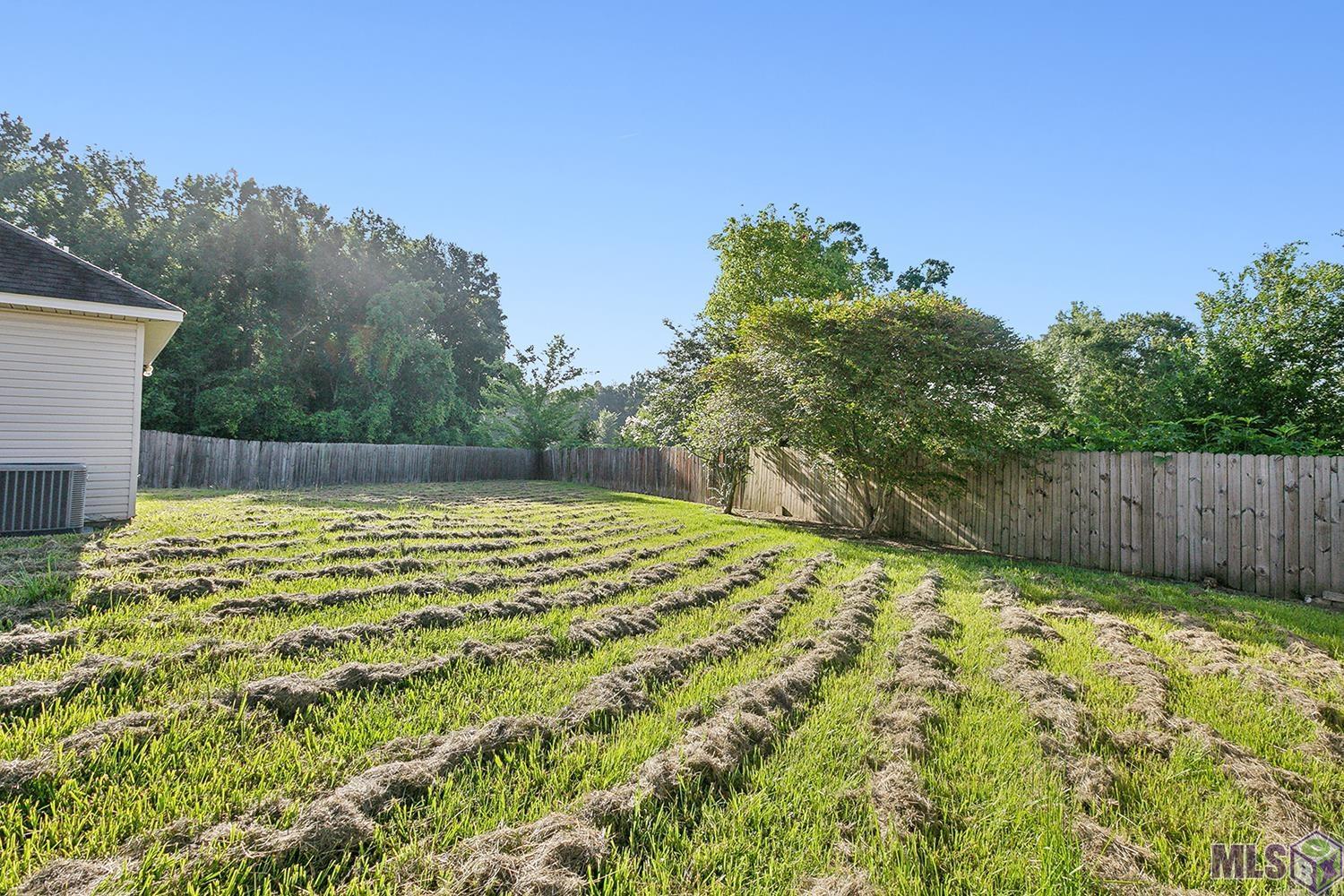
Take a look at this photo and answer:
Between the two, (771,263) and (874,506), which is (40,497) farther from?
(771,263)

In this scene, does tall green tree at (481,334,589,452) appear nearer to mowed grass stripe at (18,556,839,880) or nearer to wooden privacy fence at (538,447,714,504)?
wooden privacy fence at (538,447,714,504)

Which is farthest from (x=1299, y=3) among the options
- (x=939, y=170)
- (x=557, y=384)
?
(x=557, y=384)

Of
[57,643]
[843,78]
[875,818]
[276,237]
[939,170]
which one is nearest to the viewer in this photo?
[875,818]

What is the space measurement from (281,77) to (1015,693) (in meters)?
11.0

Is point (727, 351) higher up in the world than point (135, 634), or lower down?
higher up

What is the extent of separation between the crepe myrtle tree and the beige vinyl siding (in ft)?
27.2

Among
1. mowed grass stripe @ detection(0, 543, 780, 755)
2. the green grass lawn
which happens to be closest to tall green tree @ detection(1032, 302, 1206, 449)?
the green grass lawn

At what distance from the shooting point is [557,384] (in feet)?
73.0

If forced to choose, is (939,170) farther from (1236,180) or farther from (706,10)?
(706,10)

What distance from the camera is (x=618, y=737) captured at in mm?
2068

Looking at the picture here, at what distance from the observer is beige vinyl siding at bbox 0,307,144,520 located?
20.1 ft

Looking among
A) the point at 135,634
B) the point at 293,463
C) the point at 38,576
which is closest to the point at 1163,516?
the point at 135,634

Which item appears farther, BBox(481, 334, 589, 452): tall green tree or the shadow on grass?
BBox(481, 334, 589, 452): tall green tree

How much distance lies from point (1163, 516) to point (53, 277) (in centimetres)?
1313
